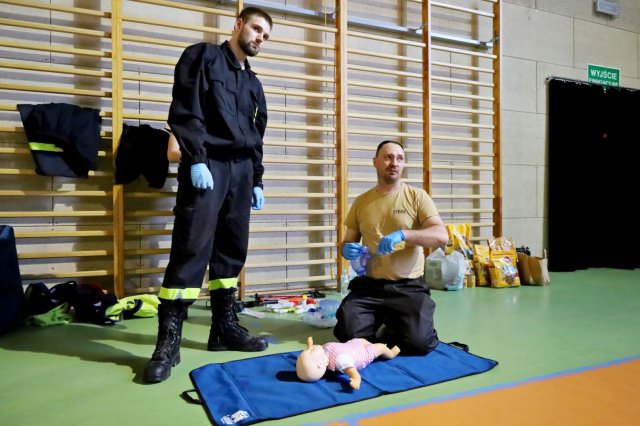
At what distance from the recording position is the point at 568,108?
16.3 feet

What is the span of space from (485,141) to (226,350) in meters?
3.38

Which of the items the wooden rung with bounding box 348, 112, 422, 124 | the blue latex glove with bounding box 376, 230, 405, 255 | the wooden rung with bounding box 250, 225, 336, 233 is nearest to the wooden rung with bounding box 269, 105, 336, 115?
the wooden rung with bounding box 348, 112, 422, 124

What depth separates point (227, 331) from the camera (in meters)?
2.32

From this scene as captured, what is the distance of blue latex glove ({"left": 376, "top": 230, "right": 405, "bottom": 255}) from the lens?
2195 millimetres

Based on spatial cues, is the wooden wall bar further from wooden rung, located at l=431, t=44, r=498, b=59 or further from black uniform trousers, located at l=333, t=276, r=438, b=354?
black uniform trousers, located at l=333, t=276, r=438, b=354


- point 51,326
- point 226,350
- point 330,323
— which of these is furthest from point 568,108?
point 51,326

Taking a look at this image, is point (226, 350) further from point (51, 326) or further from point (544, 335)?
point (544, 335)

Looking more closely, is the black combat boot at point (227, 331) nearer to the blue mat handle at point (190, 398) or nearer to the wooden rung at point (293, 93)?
the blue mat handle at point (190, 398)

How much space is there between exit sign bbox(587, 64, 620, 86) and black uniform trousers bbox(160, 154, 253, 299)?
4.60 meters

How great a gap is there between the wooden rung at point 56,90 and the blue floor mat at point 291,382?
2.21 metres

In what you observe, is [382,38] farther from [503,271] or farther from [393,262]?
[393,262]

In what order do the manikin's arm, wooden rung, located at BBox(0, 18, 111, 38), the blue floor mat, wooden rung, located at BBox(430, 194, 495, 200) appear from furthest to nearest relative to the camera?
wooden rung, located at BBox(430, 194, 495, 200), wooden rung, located at BBox(0, 18, 111, 38), the manikin's arm, the blue floor mat

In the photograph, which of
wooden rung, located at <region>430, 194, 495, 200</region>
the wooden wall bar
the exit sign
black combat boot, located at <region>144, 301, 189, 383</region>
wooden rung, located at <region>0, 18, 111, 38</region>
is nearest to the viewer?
black combat boot, located at <region>144, 301, 189, 383</region>

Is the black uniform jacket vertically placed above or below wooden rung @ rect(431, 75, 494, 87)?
below
